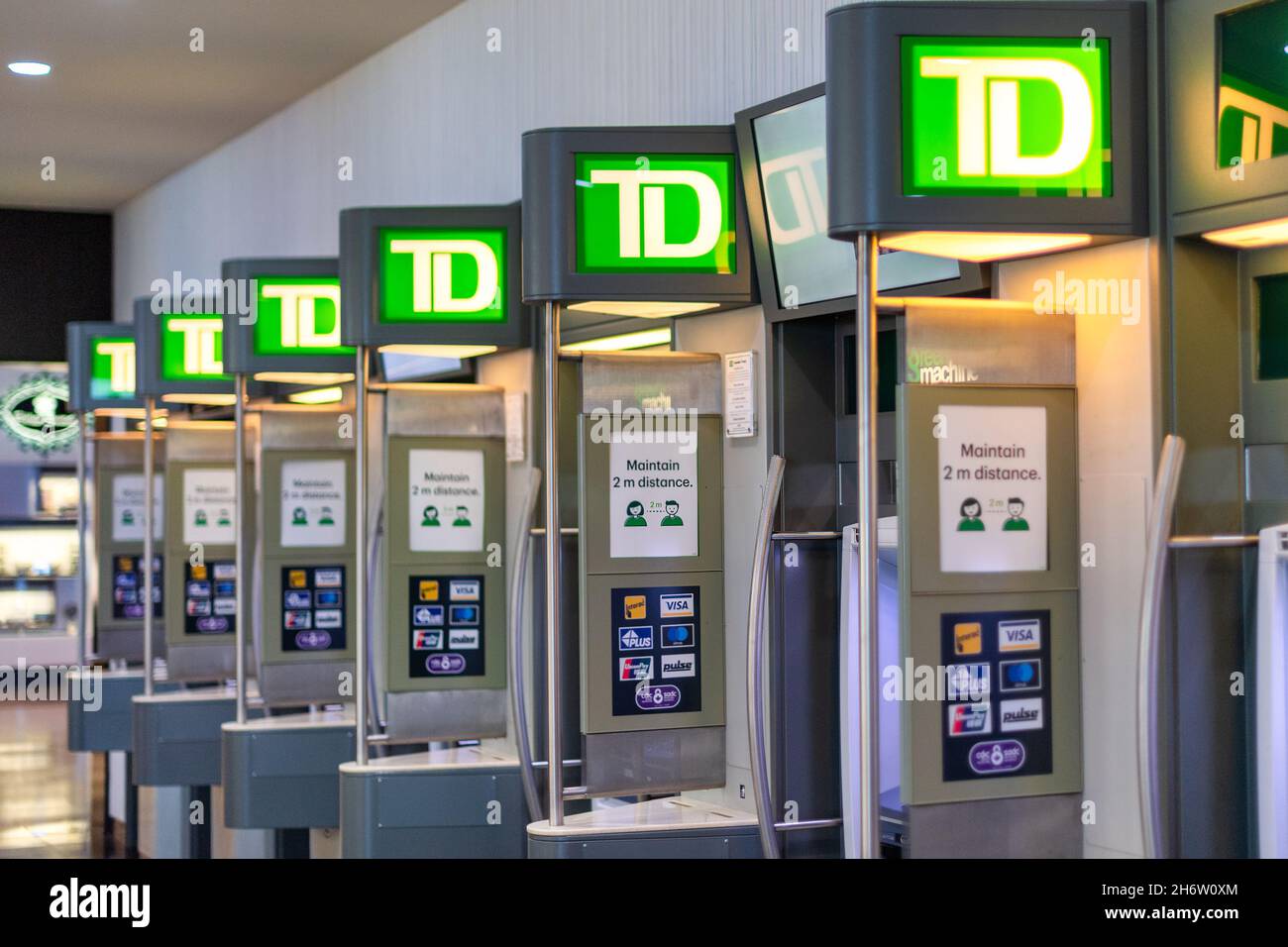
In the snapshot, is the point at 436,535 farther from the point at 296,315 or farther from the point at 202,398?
the point at 202,398

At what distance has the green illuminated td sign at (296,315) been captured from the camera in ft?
19.7

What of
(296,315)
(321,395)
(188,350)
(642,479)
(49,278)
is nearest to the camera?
(642,479)

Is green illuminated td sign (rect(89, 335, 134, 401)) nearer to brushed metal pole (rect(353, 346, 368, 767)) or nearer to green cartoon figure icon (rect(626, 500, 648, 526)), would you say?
brushed metal pole (rect(353, 346, 368, 767))

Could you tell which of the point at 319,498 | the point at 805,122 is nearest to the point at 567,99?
the point at 805,122

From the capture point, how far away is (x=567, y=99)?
552cm

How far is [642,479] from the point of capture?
173 inches

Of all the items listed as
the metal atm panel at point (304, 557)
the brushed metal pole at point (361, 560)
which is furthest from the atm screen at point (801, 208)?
the metal atm panel at point (304, 557)

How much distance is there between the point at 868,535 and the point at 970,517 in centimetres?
28

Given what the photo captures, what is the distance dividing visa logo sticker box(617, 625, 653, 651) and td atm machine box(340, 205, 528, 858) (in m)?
1.14

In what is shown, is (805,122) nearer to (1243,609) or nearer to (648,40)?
(648,40)

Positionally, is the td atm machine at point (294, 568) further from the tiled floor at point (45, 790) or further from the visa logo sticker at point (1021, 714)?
the visa logo sticker at point (1021, 714)

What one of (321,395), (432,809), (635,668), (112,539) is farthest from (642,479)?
(112,539)

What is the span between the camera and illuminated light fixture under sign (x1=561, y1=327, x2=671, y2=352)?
5082 mm
